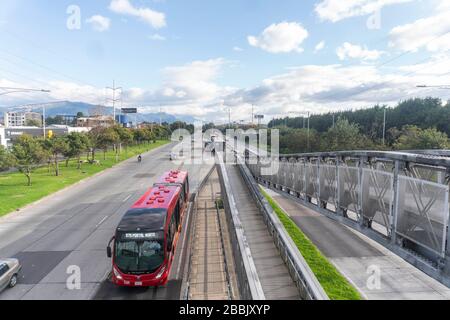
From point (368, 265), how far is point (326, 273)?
373 cm

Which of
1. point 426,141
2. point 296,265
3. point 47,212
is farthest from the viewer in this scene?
point 426,141

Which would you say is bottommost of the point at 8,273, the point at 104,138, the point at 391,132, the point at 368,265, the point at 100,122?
the point at 368,265

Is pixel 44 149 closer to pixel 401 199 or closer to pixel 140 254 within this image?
pixel 140 254

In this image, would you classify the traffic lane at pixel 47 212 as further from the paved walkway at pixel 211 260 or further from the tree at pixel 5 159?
the paved walkway at pixel 211 260

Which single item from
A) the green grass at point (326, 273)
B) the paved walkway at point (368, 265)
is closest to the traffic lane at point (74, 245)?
the green grass at point (326, 273)

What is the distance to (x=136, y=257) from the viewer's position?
13586mm

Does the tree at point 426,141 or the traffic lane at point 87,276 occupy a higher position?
Result: the tree at point 426,141

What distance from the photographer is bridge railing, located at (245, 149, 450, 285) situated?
21.6ft

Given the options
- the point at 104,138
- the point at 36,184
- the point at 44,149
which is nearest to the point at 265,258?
the point at 36,184

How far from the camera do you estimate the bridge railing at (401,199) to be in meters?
6.60

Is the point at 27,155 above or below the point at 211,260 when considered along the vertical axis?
above

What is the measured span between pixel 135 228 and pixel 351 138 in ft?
156

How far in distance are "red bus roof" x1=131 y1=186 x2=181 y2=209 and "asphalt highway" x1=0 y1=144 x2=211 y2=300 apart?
3.24 meters

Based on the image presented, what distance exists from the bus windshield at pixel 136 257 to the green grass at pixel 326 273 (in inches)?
327
